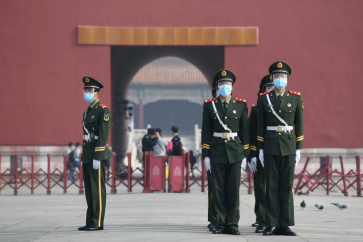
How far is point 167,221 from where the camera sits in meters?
7.82

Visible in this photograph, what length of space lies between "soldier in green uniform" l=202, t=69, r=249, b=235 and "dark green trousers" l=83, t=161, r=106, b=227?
1.27 m

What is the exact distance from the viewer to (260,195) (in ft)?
23.5

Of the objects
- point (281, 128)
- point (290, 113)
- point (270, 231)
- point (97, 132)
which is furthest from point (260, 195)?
point (97, 132)

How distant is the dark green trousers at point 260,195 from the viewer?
6973mm

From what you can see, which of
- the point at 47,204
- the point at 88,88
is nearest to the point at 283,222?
the point at 88,88

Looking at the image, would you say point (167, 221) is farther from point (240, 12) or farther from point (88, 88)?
point (240, 12)

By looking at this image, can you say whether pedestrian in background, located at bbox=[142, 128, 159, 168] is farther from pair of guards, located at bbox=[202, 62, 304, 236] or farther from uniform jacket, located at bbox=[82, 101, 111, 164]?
pair of guards, located at bbox=[202, 62, 304, 236]

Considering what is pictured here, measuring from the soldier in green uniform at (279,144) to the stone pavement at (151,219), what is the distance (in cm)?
27

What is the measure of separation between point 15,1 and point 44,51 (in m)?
1.53

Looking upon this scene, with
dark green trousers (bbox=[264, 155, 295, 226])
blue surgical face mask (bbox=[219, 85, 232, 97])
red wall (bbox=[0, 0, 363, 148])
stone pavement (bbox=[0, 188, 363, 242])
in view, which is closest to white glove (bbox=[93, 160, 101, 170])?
stone pavement (bbox=[0, 188, 363, 242])

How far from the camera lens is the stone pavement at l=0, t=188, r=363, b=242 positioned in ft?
21.4

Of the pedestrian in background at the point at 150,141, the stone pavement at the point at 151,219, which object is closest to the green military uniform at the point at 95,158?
the stone pavement at the point at 151,219

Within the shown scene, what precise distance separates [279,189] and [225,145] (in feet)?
2.44

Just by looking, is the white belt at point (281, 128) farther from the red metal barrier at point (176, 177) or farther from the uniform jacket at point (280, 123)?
the red metal barrier at point (176, 177)
